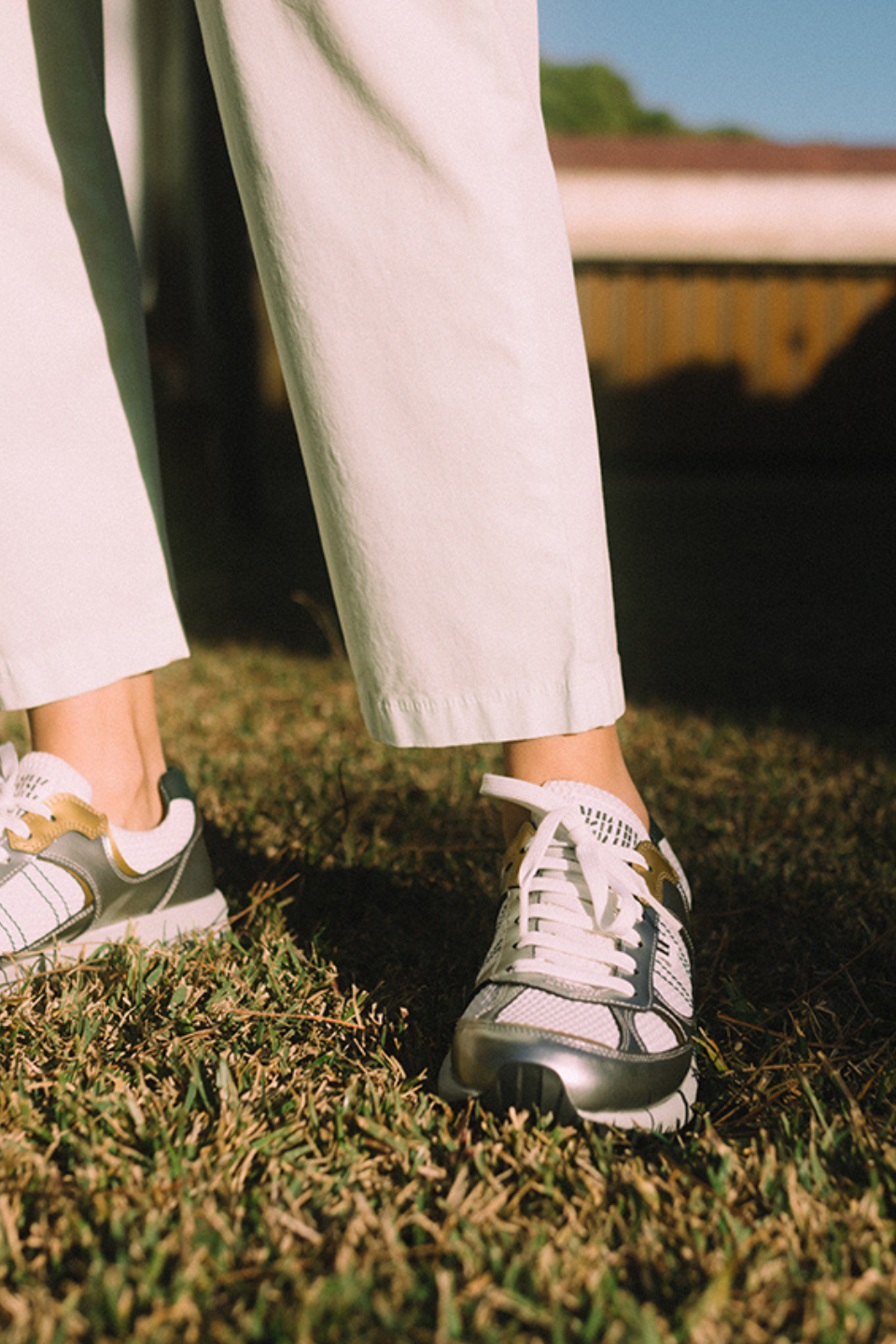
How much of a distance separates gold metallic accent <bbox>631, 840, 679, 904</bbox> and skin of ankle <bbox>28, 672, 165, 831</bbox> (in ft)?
1.38

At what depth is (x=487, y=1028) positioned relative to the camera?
64 centimetres

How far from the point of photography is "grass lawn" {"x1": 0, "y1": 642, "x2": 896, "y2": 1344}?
1.57 ft

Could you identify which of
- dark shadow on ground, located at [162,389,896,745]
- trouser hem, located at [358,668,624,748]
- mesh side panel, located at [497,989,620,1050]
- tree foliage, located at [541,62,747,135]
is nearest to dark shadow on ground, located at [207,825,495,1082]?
mesh side panel, located at [497,989,620,1050]

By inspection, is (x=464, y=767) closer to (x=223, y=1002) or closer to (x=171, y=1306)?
(x=223, y=1002)

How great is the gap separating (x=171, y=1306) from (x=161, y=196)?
5.97 meters

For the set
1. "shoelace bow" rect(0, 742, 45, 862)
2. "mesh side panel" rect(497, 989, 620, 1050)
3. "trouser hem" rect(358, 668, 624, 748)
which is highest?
"trouser hem" rect(358, 668, 624, 748)

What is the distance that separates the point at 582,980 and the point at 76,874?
0.41 meters

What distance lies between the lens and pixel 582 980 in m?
0.68

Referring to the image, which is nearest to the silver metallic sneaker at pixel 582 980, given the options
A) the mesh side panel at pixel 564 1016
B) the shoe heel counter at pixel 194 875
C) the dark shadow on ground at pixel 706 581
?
the mesh side panel at pixel 564 1016

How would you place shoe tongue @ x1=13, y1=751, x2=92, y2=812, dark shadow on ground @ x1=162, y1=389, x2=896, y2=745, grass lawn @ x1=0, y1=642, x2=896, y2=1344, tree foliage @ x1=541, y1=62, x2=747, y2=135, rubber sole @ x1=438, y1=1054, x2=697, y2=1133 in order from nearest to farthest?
grass lawn @ x1=0, y1=642, x2=896, y2=1344 → rubber sole @ x1=438, y1=1054, x2=697, y2=1133 → shoe tongue @ x1=13, y1=751, x2=92, y2=812 → dark shadow on ground @ x1=162, y1=389, x2=896, y2=745 → tree foliage @ x1=541, y1=62, x2=747, y2=135

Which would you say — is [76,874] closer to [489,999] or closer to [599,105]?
[489,999]

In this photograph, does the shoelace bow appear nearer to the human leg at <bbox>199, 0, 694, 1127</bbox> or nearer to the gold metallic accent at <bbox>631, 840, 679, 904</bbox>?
the human leg at <bbox>199, 0, 694, 1127</bbox>

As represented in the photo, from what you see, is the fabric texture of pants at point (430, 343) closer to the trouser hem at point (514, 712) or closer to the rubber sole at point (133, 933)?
the trouser hem at point (514, 712)

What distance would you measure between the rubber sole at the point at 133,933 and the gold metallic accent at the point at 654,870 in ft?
1.25
